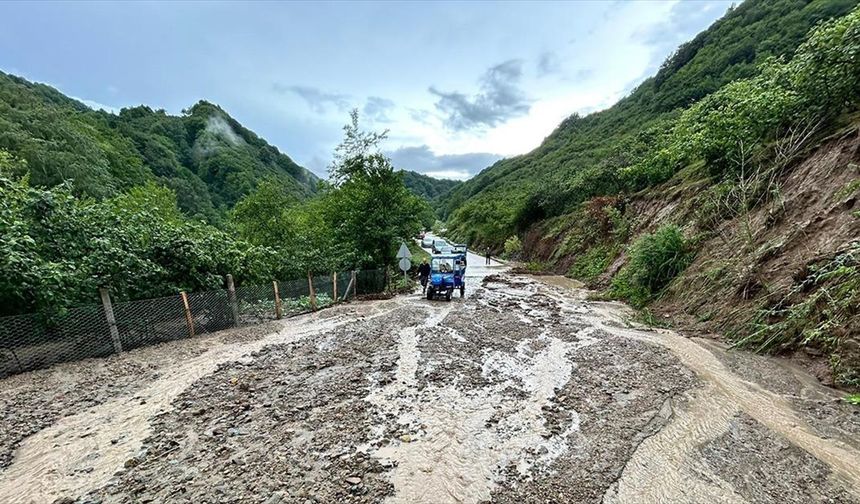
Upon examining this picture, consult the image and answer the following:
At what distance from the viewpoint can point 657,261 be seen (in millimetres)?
12922

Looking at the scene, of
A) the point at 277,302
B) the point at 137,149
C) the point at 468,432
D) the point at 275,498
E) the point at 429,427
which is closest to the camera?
the point at 275,498

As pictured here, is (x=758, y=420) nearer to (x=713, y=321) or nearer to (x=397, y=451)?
(x=713, y=321)

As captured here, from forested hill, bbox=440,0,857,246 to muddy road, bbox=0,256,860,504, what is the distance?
18937 mm

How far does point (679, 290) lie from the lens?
1161cm

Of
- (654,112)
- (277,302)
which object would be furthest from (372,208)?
(654,112)

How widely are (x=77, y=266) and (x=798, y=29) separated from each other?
56.9 meters

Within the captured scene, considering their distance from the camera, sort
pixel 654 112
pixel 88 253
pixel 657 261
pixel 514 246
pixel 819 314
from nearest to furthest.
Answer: pixel 819 314 < pixel 88 253 < pixel 657 261 < pixel 514 246 < pixel 654 112

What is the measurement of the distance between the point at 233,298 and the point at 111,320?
3.35 m

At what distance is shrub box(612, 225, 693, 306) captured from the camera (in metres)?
12.5

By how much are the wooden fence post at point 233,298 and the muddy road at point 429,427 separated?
2.47 m

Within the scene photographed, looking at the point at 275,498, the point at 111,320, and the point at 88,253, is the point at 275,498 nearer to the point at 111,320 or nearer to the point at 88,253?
the point at 111,320

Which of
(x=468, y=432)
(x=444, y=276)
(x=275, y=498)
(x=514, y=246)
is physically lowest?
(x=514, y=246)

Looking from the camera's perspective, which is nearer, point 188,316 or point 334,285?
point 188,316

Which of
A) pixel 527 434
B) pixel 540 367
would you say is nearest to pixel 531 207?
pixel 540 367
